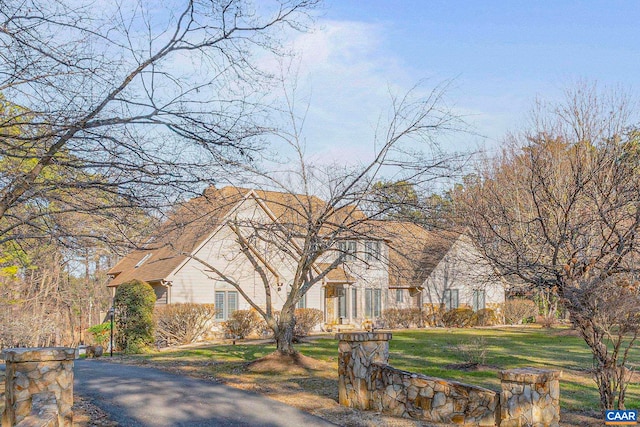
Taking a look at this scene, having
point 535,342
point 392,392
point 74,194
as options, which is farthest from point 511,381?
point 535,342

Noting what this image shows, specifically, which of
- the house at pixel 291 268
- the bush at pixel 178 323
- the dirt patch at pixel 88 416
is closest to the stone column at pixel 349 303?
the house at pixel 291 268

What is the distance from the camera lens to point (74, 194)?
23.7 feet

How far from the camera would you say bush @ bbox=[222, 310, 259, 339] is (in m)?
25.0

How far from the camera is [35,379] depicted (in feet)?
25.1

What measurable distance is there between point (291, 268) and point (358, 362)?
17606 mm

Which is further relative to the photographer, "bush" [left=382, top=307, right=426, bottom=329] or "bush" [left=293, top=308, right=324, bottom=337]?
"bush" [left=382, top=307, right=426, bottom=329]

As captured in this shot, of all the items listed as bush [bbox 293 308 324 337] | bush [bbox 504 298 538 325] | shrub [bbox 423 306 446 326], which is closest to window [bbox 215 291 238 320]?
bush [bbox 293 308 324 337]

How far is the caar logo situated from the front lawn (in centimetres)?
101

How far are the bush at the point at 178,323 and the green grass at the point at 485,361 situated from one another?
2.87m

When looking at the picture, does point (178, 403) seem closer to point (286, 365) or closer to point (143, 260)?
point (286, 365)

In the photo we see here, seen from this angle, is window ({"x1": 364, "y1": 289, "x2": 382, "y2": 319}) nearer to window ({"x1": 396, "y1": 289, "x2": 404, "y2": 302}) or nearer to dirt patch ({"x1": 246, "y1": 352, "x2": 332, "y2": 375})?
window ({"x1": 396, "y1": 289, "x2": 404, "y2": 302})

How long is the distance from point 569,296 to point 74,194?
721 cm

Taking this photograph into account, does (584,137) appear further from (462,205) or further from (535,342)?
(535,342)

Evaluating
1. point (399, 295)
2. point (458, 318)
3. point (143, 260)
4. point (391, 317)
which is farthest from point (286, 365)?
point (399, 295)
